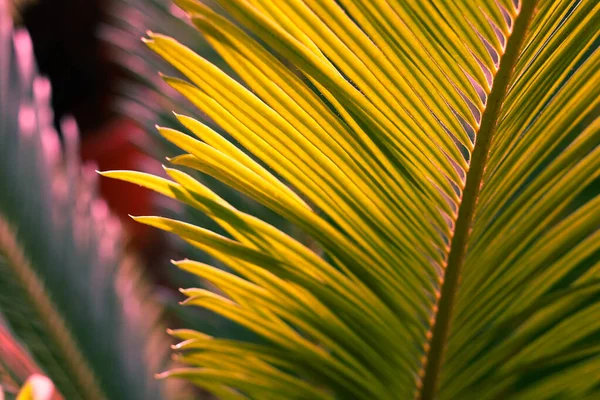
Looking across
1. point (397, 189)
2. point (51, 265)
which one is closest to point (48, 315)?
point (51, 265)

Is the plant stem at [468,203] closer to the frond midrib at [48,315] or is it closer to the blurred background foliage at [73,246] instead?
the blurred background foliage at [73,246]

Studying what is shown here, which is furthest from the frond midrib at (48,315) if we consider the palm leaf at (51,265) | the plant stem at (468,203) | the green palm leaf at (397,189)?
the plant stem at (468,203)

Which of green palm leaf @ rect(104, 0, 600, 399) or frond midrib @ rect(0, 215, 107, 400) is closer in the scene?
green palm leaf @ rect(104, 0, 600, 399)

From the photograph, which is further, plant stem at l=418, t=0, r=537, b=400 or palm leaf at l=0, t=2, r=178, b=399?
palm leaf at l=0, t=2, r=178, b=399

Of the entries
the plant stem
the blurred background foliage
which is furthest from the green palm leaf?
the blurred background foliage

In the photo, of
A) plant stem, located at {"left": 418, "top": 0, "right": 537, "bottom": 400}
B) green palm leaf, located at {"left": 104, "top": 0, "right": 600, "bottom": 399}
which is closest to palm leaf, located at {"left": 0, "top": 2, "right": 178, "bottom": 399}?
green palm leaf, located at {"left": 104, "top": 0, "right": 600, "bottom": 399}

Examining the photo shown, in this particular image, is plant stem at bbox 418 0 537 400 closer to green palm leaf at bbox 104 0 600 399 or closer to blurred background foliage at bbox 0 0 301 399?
green palm leaf at bbox 104 0 600 399

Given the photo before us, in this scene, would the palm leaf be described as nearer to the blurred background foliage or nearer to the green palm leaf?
the blurred background foliage
